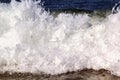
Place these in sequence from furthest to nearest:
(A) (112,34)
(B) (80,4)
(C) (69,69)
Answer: (B) (80,4) < (A) (112,34) < (C) (69,69)

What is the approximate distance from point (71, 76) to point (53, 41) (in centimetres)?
174

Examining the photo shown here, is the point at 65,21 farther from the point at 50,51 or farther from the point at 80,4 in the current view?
the point at 80,4

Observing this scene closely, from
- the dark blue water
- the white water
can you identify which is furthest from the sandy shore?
the dark blue water

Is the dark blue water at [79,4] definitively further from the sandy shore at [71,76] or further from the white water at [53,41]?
the sandy shore at [71,76]

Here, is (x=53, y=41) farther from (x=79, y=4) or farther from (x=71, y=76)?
(x=79, y=4)

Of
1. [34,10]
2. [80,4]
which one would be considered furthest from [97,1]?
[34,10]

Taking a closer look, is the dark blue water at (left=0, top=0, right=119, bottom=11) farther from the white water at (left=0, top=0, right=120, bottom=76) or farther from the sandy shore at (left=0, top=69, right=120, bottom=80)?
the sandy shore at (left=0, top=69, right=120, bottom=80)

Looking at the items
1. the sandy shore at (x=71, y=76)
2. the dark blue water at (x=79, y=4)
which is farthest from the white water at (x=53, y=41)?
the dark blue water at (x=79, y=4)

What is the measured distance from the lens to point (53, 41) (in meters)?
9.11

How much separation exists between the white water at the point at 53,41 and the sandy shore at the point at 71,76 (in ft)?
0.50

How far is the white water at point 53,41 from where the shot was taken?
792 cm

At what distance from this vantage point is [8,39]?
30.7 feet

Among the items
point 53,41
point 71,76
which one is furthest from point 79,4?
point 71,76

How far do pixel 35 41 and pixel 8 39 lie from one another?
2.09 feet
